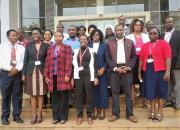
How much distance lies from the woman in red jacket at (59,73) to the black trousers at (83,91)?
21 cm

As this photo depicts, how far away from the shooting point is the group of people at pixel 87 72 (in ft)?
23.8

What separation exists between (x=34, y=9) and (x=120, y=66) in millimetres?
6459

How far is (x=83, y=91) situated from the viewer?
7.37m

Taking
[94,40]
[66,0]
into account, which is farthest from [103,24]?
[94,40]

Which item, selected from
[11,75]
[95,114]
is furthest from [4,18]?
[95,114]

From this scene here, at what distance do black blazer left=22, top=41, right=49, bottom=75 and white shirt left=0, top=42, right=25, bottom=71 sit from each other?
0.54 ft

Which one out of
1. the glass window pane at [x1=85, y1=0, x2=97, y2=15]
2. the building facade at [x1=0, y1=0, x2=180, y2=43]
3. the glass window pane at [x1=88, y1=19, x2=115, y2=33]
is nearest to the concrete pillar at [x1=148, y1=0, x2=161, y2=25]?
the building facade at [x1=0, y1=0, x2=180, y2=43]

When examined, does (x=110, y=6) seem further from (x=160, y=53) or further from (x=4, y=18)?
(x=160, y=53)

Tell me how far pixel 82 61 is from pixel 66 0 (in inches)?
237

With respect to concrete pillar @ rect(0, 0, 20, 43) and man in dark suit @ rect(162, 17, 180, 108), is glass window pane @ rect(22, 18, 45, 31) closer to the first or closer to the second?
concrete pillar @ rect(0, 0, 20, 43)

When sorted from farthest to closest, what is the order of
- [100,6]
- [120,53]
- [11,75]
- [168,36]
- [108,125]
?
[100,6] → [168,36] → [11,75] → [120,53] → [108,125]

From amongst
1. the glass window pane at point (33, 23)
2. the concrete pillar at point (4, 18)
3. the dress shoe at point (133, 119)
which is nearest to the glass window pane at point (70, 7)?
the glass window pane at point (33, 23)

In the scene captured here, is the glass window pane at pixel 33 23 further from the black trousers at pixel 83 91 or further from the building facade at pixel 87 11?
the black trousers at pixel 83 91

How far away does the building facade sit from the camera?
12.6 metres
